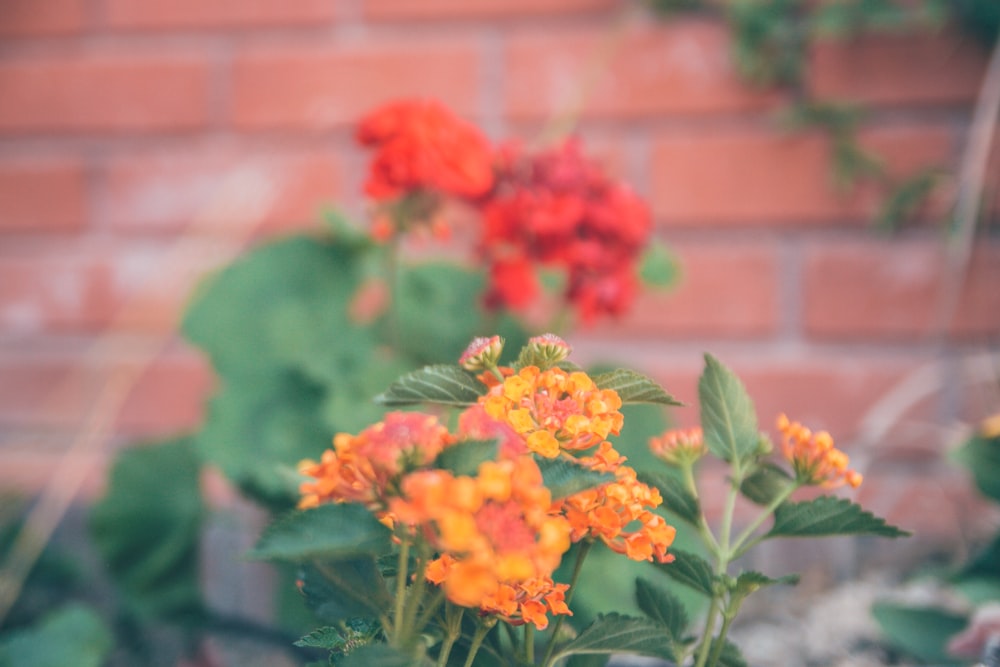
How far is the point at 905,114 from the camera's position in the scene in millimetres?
978

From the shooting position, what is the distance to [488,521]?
0.28m

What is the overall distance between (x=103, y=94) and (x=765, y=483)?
1043 mm

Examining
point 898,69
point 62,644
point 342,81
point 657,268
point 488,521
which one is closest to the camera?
point 488,521

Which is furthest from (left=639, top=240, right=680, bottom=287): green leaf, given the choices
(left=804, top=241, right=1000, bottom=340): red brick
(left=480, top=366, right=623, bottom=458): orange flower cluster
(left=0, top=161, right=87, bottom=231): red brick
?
(left=0, top=161, right=87, bottom=231): red brick

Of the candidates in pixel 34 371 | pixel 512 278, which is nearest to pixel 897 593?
pixel 512 278

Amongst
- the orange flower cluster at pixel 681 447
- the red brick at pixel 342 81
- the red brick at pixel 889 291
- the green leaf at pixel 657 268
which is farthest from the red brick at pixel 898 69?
the orange flower cluster at pixel 681 447

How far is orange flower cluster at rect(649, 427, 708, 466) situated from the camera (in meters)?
0.39

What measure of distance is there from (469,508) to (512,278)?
1.61ft

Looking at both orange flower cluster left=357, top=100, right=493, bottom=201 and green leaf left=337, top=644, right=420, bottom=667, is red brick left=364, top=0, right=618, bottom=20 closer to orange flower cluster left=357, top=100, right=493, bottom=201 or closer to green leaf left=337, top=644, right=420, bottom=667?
orange flower cluster left=357, top=100, right=493, bottom=201

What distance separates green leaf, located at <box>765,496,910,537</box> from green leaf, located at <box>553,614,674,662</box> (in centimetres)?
7

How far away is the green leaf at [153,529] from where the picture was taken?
840 millimetres

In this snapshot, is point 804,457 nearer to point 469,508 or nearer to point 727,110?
point 469,508

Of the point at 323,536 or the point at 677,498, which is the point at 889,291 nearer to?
the point at 677,498

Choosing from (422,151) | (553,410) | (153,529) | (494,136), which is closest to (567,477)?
(553,410)
